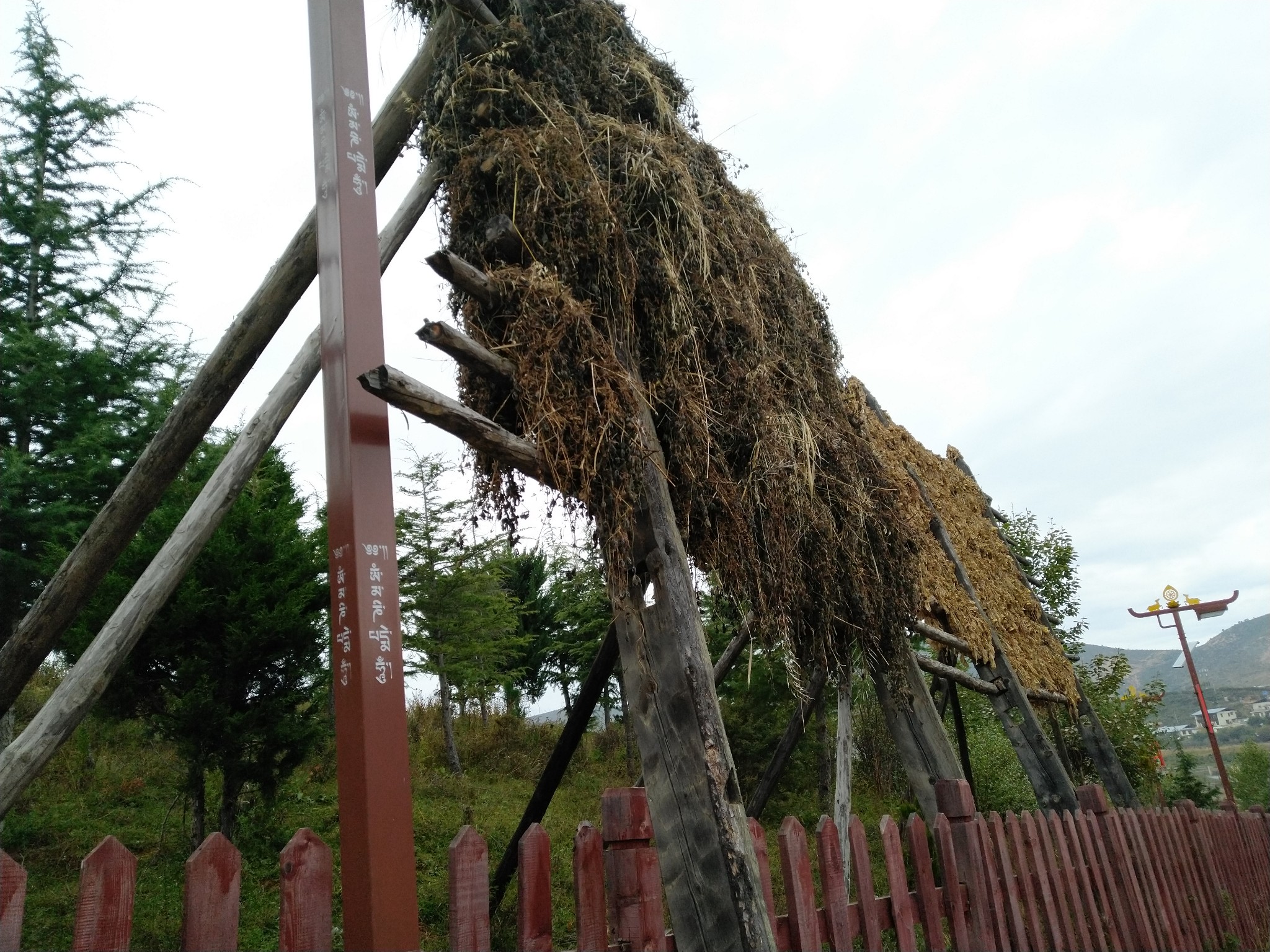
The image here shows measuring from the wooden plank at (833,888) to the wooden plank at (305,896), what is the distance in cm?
182

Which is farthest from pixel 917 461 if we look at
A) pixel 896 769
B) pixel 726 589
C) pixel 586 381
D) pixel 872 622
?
pixel 896 769

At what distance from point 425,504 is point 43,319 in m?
4.64

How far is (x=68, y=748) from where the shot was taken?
8.65m

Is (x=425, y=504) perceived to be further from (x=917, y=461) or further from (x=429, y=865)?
(x=917, y=461)

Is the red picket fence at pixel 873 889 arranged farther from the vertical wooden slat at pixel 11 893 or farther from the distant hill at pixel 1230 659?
the distant hill at pixel 1230 659

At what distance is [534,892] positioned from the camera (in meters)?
1.94

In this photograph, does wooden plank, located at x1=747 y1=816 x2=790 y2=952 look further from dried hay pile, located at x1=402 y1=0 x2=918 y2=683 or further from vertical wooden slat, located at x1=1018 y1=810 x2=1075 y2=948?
vertical wooden slat, located at x1=1018 y1=810 x2=1075 y2=948

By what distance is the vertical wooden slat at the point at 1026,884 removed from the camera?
3887 millimetres

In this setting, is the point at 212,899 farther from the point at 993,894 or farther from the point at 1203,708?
the point at 1203,708

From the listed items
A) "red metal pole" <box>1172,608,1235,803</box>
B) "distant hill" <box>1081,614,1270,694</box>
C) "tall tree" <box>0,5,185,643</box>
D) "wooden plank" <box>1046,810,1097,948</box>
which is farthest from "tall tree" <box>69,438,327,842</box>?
"distant hill" <box>1081,614,1270,694</box>

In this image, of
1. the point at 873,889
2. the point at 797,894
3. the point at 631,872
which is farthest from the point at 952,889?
the point at 631,872

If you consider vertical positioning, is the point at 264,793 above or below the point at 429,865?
above

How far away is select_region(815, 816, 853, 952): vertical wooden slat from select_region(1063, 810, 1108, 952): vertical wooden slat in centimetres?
221

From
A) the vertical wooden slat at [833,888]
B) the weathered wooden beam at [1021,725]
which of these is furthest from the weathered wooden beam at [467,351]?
the weathered wooden beam at [1021,725]
